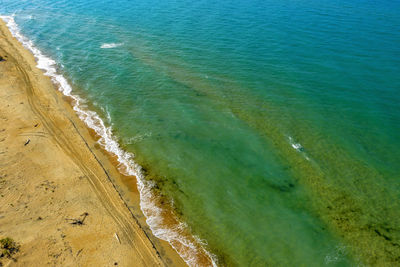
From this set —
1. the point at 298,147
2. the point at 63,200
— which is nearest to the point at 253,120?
the point at 298,147

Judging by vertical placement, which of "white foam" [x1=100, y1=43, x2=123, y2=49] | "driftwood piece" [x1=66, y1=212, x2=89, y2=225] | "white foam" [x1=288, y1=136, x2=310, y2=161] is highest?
"white foam" [x1=100, y1=43, x2=123, y2=49]

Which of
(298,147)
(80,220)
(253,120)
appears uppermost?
A: (80,220)

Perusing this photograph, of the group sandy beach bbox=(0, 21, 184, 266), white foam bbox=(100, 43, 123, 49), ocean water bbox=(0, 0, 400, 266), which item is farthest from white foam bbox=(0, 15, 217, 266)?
white foam bbox=(100, 43, 123, 49)

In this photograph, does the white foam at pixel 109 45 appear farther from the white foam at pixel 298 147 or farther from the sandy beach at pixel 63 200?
the white foam at pixel 298 147

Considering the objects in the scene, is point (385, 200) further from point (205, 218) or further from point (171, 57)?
point (171, 57)

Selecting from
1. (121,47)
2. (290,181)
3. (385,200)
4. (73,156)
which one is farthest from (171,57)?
(385,200)

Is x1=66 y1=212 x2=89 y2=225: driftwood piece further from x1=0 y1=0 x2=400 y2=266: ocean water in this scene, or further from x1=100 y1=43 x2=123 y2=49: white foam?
x1=100 y1=43 x2=123 y2=49: white foam

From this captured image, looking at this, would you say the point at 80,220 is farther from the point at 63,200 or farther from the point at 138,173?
the point at 138,173
